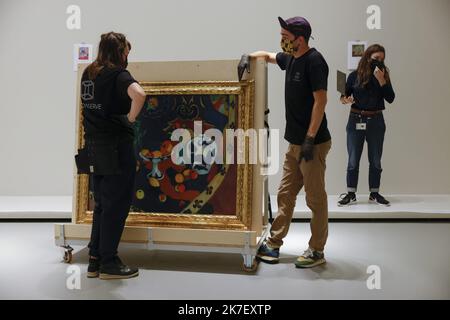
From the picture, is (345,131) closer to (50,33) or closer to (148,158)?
(148,158)

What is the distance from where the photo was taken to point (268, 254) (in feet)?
10.7

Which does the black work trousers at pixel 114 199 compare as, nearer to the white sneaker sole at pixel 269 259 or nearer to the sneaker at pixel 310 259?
the white sneaker sole at pixel 269 259

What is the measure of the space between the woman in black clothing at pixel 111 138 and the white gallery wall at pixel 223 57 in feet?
8.35

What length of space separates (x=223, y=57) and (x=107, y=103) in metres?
2.68

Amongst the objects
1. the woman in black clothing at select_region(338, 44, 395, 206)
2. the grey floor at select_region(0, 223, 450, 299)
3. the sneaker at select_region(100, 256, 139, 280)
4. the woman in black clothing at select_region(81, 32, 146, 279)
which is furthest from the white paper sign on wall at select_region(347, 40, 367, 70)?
the sneaker at select_region(100, 256, 139, 280)

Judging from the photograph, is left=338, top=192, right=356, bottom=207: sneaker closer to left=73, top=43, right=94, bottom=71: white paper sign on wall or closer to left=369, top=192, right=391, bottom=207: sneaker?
left=369, top=192, right=391, bottom=207: sneaker

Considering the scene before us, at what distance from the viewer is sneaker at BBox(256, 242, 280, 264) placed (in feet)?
10.6

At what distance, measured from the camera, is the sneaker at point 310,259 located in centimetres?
316

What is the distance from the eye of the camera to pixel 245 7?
5301 mm

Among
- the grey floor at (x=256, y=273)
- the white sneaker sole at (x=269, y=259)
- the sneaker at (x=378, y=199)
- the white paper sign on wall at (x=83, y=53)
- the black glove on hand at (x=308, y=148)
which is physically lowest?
the grey floor at (x=256, y=273)

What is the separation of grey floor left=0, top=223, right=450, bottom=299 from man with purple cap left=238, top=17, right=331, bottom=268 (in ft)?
0.72

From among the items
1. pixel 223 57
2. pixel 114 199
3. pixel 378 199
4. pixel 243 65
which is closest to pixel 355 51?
pixel 223 57

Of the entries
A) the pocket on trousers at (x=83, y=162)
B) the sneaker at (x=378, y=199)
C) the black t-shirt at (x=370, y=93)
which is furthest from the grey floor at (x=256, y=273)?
the black t-shirt at (x=370, y=93)

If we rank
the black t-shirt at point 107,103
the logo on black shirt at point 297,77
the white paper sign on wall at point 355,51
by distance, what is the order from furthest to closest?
1. the white paper sign on wall at point 355,51
2. the logo on black shirt at point 297,77
3. the black t-shirt at point 107,103
